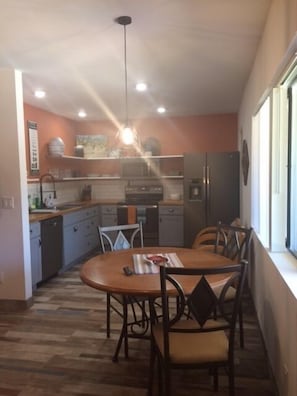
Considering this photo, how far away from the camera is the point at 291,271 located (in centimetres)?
200

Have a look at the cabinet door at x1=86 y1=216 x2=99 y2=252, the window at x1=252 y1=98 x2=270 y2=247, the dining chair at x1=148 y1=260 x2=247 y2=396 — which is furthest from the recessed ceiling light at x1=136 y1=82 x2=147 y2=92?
the dining chair at x1=148 y1=260 x2=247 y2=396

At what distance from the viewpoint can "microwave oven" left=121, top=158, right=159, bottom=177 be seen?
6547 millimetres

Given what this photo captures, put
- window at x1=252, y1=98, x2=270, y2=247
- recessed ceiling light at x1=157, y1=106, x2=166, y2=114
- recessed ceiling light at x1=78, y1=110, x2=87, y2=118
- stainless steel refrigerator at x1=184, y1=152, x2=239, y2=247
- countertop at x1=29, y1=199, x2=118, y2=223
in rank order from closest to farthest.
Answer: window at x1=252, y1=98, x2=270, y2=247 → countertop at x1=29, y1=199, x2=118, y2=223 → stainless steel refrigerator at x1=184, y1=152, x2=239, y2=247 → recessed ceiling light at x1=157, y1=106, x2=166, y2=114 → recessed ceiling light at x1=78, y1=110, x2=87, y2=118

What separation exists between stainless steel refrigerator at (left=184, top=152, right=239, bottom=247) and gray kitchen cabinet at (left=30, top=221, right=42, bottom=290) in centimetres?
251

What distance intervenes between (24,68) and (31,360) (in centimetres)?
267

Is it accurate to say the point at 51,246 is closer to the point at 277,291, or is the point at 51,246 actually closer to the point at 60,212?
the point at 60,212

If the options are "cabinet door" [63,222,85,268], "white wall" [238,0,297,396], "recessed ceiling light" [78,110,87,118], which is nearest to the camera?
"white wall" [238,0,297,396]

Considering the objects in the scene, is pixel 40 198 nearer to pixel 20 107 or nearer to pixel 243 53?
pixel 20 107

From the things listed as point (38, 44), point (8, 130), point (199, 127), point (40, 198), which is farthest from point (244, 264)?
point (199, 127)

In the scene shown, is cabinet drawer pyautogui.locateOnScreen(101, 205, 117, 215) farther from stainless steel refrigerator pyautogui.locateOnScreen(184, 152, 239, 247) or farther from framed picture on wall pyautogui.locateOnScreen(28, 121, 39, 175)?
framed picture on wall pyautogui.locateOnScreen(28, 121, 39, 175)

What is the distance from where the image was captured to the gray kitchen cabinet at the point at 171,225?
6066 mm

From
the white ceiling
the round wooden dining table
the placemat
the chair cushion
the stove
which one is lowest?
the chair cushion

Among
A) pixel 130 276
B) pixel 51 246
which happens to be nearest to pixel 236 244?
pixel 130 276

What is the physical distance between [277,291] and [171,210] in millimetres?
3949
